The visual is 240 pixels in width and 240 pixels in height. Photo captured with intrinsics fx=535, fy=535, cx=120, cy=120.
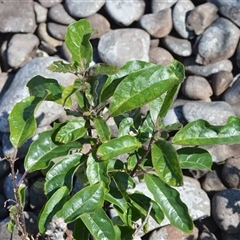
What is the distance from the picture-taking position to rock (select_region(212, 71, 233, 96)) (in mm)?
2979

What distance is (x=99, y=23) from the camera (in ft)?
10.6

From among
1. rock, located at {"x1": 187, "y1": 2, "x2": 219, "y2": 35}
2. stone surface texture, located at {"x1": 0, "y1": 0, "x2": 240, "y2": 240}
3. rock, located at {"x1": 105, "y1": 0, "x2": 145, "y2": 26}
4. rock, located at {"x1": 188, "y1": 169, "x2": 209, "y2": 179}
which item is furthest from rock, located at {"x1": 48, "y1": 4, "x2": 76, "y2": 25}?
rock, located at {"x1": 188, "y1": 169, "x2": 209, "y2": 179}

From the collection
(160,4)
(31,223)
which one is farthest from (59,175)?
(160,4)

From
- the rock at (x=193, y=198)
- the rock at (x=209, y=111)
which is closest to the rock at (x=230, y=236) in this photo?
the rock at (x=193, y=198)

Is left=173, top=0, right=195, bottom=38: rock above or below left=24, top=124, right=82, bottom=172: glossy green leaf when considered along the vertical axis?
below

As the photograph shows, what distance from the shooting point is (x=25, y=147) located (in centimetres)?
283

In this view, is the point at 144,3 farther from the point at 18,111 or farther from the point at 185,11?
the point at 18,111

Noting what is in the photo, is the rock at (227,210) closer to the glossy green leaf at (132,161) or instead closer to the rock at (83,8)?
the glossy green leaf at (132,161)

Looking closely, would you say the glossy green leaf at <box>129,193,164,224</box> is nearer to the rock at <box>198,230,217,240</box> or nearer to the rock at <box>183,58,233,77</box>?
the rock at <box>198,230,217,240</box>

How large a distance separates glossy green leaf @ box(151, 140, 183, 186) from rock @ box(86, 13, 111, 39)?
1522 mm

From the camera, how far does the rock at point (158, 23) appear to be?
313cm

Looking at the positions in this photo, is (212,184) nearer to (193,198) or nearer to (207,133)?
(193,198)

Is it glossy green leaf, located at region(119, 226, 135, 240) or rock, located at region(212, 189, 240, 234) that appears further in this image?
rock, located at region(212, 189, 240, 234)

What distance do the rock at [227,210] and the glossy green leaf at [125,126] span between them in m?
0.79
